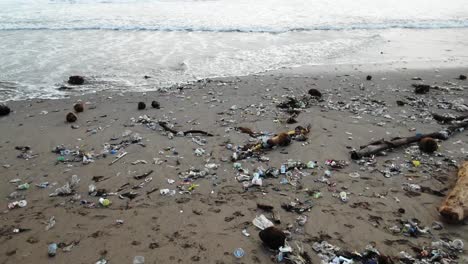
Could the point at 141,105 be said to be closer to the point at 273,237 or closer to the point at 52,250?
the point at 52,250

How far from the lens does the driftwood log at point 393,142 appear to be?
5215mm

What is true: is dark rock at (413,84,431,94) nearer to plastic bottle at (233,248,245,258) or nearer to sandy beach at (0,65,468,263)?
sandy beach at (0,65,468,263)

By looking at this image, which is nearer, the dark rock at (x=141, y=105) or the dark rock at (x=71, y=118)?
the dark rock at (x=71, y=118)

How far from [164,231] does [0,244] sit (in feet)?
5.53

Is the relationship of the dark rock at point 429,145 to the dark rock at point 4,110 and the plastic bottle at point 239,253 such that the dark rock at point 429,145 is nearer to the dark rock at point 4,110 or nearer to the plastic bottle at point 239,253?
the plastic bottle at point 239,253

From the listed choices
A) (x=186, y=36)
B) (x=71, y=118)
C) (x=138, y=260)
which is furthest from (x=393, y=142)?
(x=186, y=36)

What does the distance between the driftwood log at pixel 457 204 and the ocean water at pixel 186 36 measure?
272 inches

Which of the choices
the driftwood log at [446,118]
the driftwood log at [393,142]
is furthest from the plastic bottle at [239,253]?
the driftwood log at [446,118]

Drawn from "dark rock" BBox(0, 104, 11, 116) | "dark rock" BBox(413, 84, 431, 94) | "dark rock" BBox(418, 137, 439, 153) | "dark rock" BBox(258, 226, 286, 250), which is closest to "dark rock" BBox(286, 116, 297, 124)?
"dark rock" BBox(418, 137, 439, 153)

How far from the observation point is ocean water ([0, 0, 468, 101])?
9.84 metres

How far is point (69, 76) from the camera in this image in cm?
945

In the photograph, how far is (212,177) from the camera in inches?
190

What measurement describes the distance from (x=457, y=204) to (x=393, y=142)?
5.85 feet

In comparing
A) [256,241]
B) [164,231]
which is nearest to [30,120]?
[164,231]
